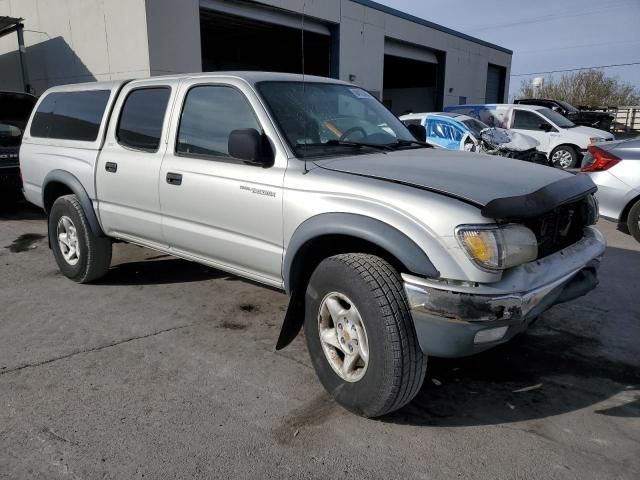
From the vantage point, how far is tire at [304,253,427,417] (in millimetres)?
2545

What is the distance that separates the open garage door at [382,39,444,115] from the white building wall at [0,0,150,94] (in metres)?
11.8

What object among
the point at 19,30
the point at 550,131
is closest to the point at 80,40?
the point at 19,30

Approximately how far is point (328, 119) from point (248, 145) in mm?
794

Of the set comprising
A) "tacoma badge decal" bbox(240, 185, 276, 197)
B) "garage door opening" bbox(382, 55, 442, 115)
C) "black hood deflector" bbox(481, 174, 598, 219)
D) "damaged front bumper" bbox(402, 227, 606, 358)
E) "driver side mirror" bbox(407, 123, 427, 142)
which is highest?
"garage door opening" bbox(382, 55, 442, 115)

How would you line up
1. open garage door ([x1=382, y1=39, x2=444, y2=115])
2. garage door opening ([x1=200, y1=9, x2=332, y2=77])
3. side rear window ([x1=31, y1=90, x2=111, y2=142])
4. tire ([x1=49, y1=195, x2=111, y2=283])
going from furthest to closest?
open garage door ([x1=382, y1=39, x2=444, y2=115]), garage door opening ([x1=200, y1=9, x2=332, y2=77]), tire ([x1=49, y1=195, x2=111, y2=283]), side rear window ([x1=31, y1=90, x2=111, y2=142])

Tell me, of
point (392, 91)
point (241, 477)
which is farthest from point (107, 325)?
point (392, 91)

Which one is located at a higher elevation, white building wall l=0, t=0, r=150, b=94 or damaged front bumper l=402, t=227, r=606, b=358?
white building wall l=0, t=0, r=150, b=94

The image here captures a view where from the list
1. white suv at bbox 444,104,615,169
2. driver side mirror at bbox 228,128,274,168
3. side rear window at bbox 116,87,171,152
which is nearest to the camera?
driver side mirror at bbox 228,128,274,168

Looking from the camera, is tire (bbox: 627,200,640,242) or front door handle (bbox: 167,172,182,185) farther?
tire (bbox: 627,200,640,242)

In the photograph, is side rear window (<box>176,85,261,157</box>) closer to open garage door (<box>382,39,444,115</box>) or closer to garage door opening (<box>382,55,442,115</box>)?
open garage door (<box>382,39,444,115</box>)

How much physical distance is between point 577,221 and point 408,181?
4.09 ft

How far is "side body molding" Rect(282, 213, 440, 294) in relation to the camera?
2.49 meters

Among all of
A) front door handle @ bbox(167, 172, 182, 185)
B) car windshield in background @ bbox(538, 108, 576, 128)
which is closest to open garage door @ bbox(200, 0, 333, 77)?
car windshield in background @ bbox(538, 108, 576, 128)

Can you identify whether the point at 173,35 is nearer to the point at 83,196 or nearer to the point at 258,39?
the point at 258,39
